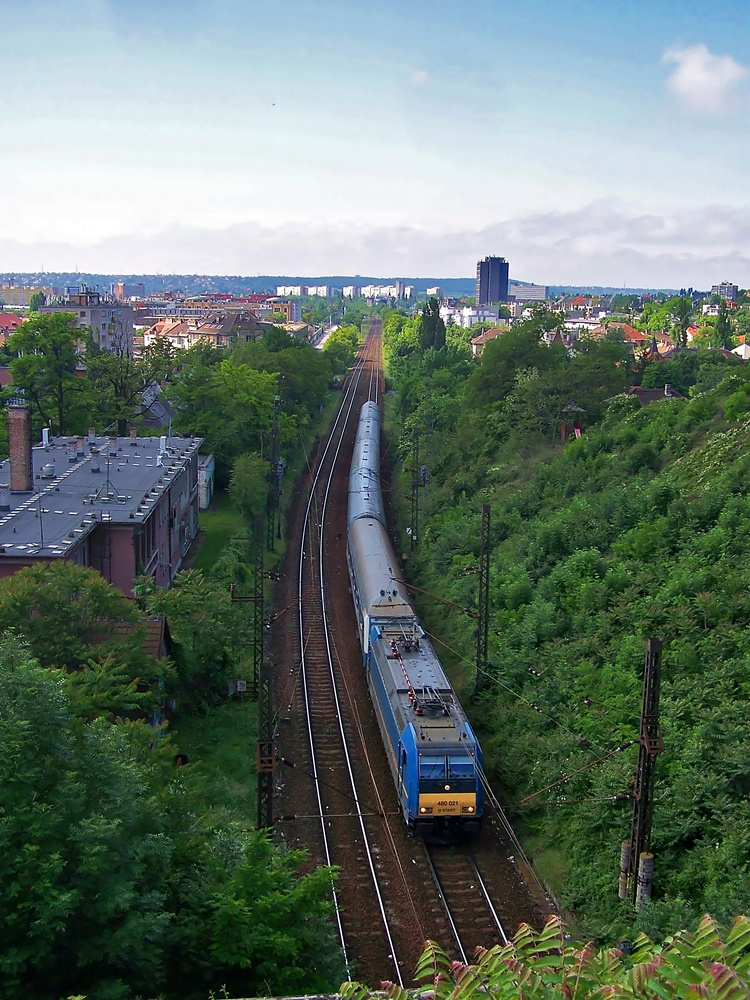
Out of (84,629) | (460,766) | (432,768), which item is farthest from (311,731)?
(460,766)

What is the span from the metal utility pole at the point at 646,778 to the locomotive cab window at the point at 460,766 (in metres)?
3.75

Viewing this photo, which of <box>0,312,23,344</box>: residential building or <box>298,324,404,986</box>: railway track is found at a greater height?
<box>0,312,23,344</box>: residential building

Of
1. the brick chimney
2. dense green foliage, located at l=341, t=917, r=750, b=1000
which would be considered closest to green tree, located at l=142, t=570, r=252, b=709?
the brick chimney

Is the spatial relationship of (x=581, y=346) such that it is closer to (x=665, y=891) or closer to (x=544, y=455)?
(x=544, y=455)

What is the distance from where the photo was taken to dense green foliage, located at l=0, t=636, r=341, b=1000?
10555 millimetres

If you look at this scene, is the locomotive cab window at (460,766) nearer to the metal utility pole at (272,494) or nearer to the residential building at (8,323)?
the metal utility pole at (272,494)

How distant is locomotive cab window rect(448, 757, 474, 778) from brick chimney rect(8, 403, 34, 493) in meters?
18.9

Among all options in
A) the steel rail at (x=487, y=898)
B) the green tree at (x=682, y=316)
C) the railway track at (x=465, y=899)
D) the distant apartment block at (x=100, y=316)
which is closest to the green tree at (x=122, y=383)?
the railway track at (x=465, y=899)

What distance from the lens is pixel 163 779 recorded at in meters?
15.3

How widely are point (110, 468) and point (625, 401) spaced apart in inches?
967

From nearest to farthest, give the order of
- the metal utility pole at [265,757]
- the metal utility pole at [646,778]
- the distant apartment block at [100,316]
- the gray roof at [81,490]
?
1. the metal utility pole at [646,778]
2. the metal utility pole at [265,757]
3. the gray roof at [81,490]
4. the distant apartment block at [100,316]

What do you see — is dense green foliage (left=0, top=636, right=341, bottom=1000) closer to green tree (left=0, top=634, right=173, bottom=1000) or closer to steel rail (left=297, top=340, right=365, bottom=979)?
green tree (left=0, top=634, right=173, bottom=1000)

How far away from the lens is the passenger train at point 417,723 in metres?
18.7

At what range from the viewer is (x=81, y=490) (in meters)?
31.9
